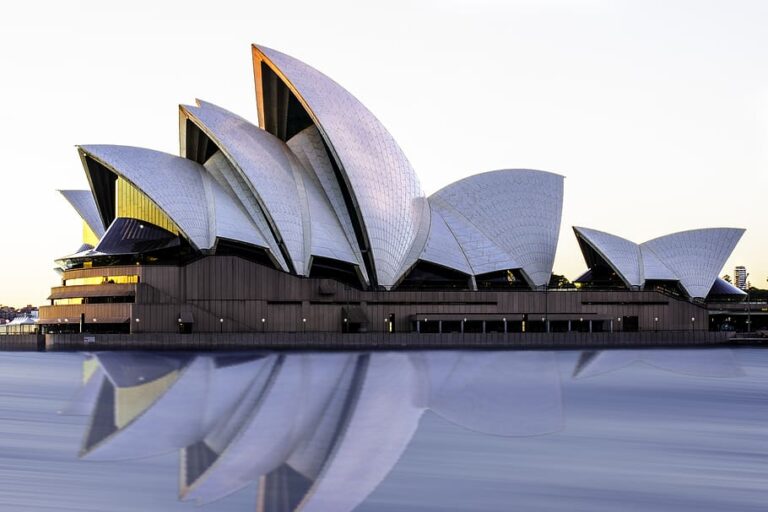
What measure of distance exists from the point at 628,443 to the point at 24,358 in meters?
44.1

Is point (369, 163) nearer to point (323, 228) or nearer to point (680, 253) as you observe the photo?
point (323, 228)

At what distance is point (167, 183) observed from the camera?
220ft

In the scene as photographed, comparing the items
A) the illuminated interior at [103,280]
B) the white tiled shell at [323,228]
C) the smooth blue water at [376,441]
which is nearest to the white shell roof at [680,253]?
the white tiled shell at [323,228]

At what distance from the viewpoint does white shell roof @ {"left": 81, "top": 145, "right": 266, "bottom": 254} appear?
6600 cm

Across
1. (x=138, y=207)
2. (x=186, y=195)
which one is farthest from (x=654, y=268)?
(x=138, y=207)

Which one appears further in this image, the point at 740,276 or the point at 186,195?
the point at 740,276

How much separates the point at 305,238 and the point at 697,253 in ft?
120

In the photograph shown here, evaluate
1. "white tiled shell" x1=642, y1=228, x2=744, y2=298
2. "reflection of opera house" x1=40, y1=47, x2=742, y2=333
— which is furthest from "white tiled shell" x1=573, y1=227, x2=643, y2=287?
"reflection of opera house" x1=40, y1=47, x2=742, y2=333

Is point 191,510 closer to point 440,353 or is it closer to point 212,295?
point 440,353

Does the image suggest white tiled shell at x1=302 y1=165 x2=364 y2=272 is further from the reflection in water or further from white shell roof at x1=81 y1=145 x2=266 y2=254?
the reflection in water

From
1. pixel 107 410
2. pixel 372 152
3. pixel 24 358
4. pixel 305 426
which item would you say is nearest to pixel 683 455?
pixel 305 426

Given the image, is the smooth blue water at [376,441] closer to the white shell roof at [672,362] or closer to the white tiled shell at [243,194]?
the white shell roof at [672,362]

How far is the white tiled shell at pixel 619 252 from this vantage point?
8256 cm

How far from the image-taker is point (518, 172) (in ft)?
263
